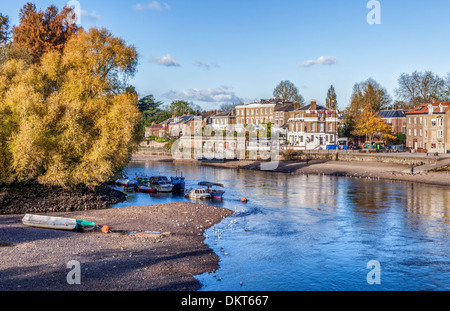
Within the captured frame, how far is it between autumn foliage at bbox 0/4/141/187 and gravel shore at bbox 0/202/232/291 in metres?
6.56

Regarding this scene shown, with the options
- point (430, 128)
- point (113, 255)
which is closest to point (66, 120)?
point (113, 255)

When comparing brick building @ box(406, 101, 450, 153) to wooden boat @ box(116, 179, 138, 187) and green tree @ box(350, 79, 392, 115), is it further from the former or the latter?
wooden boat @ box(116, 179, 138, 187)

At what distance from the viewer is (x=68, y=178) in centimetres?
3931

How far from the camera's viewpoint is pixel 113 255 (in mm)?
22766

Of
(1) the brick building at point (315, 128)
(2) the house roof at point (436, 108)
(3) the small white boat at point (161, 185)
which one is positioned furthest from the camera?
(1) the brick building at point (315, 128)

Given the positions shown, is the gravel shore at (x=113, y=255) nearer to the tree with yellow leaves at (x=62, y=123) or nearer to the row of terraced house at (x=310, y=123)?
the tree with yellow leaves at (x=62, y=123)

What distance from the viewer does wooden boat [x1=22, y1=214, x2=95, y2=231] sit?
94.6ft

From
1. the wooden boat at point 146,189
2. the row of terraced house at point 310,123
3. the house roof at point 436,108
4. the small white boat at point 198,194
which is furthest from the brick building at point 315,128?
the small white boat at point 198,194

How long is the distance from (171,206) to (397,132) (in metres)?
82.4

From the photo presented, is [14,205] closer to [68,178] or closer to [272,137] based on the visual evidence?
[68,178]

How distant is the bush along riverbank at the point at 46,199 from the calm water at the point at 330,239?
4400 mm

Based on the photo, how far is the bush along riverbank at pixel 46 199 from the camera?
35.8m

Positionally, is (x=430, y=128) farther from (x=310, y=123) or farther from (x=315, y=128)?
(x=310, y=123)
